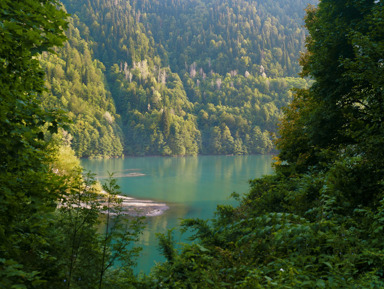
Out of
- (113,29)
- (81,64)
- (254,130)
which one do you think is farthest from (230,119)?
(113,29)

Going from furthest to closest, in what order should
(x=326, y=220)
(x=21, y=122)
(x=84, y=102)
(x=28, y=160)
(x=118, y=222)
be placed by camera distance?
(x=84, y=102) → (x=118, y=222) → (x=326, y=220) → (x=28, y=160) → (x=21, y=122)

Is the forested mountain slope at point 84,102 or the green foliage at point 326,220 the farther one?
the forested mountain slope at point 84,102

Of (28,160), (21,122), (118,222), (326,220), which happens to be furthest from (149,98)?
(21,122)

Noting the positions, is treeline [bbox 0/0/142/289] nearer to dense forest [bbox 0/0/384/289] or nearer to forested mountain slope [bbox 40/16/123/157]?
dense forest [bbox 0/0/384/289]

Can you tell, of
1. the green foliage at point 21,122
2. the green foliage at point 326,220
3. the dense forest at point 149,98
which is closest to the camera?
the green foliage at point 21,122

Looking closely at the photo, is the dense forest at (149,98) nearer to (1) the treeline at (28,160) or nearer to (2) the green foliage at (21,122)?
(1) the treeline at (28,160)

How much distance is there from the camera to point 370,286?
2959mm

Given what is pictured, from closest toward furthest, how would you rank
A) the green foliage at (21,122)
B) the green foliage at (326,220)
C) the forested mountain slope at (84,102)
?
the green foliage at (21,122) < the green foliage at (326,220) < the forested mountain slope at (84,102)

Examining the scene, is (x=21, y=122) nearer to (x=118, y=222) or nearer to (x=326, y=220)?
(x=118, y=222)

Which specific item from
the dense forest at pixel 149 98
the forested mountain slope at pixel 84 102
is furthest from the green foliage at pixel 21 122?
the dense forest at pixel 149 98

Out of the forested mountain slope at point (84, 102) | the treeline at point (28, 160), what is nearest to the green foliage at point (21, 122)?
the treeline at point (28, 160)

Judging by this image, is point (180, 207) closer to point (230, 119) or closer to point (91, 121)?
point (91, 121)

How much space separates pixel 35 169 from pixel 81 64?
14494 cm

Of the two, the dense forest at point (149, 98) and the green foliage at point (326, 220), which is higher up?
the dense forest at point (149, 98)
